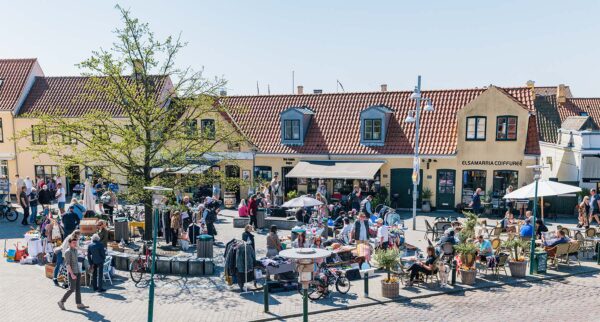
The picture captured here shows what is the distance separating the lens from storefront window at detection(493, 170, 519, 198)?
83.5 ft

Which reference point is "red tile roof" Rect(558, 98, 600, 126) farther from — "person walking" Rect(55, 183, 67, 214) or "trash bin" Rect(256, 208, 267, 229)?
"person walking" Rect(55, 183, 67, 214)

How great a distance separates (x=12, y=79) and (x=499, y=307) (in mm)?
31676

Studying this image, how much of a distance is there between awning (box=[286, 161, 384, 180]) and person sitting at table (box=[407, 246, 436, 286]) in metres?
10.9

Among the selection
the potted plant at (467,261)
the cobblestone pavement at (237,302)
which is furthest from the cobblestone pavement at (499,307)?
the potted plant at (467,261)

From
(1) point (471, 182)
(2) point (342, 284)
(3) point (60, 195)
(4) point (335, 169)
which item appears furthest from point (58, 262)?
(1) point (471, 182)

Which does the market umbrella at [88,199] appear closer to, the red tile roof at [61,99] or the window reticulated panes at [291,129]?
the red tile roof at [61,99]

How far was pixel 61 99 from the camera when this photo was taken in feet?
107

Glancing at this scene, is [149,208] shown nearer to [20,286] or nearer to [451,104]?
[20,286]

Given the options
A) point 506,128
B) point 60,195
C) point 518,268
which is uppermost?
point 506,128

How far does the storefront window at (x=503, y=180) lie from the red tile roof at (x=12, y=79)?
27962 mm

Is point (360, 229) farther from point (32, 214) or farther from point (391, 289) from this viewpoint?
point (32, 214)

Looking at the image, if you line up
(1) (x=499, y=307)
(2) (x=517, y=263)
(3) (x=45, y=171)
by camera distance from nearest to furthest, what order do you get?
(1) (x=499, y=307)
(2) (x=517, y=263)
(3) (x=45, y=171)

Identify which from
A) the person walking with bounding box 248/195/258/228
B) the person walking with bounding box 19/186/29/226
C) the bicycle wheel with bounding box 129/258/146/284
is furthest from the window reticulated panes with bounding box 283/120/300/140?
the bicycle wheel with bounding box 129/258/146/284

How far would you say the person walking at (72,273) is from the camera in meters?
12.7
